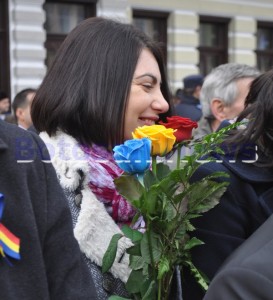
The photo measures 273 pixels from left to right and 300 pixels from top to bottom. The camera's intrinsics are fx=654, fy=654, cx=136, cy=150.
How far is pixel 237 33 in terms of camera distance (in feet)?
39.5

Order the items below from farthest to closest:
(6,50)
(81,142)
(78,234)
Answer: (6,50), (81,142), (78,234)

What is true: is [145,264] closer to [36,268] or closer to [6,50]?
[36,268]

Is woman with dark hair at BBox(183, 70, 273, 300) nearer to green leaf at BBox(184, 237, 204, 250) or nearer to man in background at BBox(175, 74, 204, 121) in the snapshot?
green leaf at BBox(184, 237, 204, 250)

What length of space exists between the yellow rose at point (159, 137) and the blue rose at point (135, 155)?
26 mm

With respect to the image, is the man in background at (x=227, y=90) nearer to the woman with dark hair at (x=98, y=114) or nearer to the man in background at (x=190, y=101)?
the woman with dark hair at (x=98, y=114)

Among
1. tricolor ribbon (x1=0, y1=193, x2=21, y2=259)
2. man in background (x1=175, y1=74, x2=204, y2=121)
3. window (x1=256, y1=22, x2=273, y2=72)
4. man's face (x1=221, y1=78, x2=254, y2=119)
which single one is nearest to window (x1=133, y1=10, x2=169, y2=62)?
window (x1=256, y1=22, x2=273, y2=72)

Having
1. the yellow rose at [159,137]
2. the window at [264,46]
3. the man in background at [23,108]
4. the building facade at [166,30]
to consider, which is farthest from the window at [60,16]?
the yellow rose at [159,137]

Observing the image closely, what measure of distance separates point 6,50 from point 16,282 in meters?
8.69

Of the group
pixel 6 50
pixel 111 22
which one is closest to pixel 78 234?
pixel 111 22

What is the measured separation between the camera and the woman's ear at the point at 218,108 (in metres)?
3.08

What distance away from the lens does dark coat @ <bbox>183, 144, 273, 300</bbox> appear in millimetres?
1593

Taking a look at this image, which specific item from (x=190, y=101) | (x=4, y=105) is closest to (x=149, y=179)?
(x=190, y=101)

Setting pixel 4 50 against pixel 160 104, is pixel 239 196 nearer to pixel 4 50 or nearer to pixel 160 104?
pixel 160 104

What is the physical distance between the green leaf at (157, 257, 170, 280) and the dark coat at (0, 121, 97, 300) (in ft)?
A: 0.52
